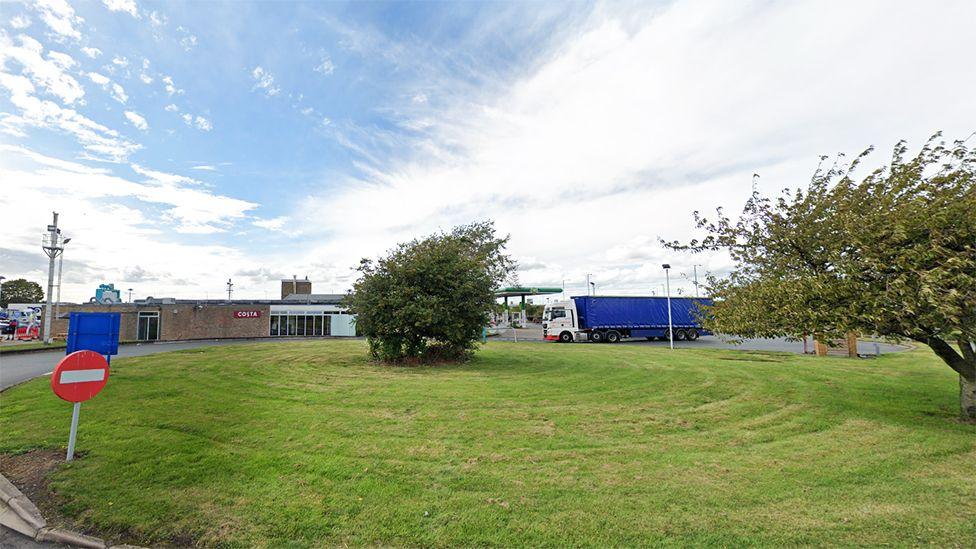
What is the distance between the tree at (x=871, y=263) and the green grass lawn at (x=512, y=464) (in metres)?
1.59

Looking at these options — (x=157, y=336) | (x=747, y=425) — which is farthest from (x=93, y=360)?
(x=157, y=336)

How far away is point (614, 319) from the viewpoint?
3005 centimetres

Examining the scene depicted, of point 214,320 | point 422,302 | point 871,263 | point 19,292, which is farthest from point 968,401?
point 19,292

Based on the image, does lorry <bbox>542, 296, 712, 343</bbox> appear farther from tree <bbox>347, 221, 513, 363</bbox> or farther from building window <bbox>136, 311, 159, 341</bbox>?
building window <bbox>136, 311, 159, 341</bbox>

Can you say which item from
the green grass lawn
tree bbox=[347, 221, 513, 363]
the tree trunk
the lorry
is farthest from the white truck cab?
the tree trunk

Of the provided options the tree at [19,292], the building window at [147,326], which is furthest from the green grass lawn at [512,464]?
the tree at [19,292]

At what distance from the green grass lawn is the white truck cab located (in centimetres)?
1980

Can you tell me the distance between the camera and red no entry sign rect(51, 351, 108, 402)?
5082mm

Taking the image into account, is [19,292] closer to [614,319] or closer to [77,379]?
[614,319]

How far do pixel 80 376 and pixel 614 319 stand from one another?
92.5 ft

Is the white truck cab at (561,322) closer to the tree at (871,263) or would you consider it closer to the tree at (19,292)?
the tree at (871,263)

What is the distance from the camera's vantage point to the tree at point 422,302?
15.1m

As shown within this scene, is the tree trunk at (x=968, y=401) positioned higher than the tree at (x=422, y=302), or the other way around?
the tree at (x=422, y=302)

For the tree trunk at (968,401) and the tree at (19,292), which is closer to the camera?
the tree trunk at (968,401)
